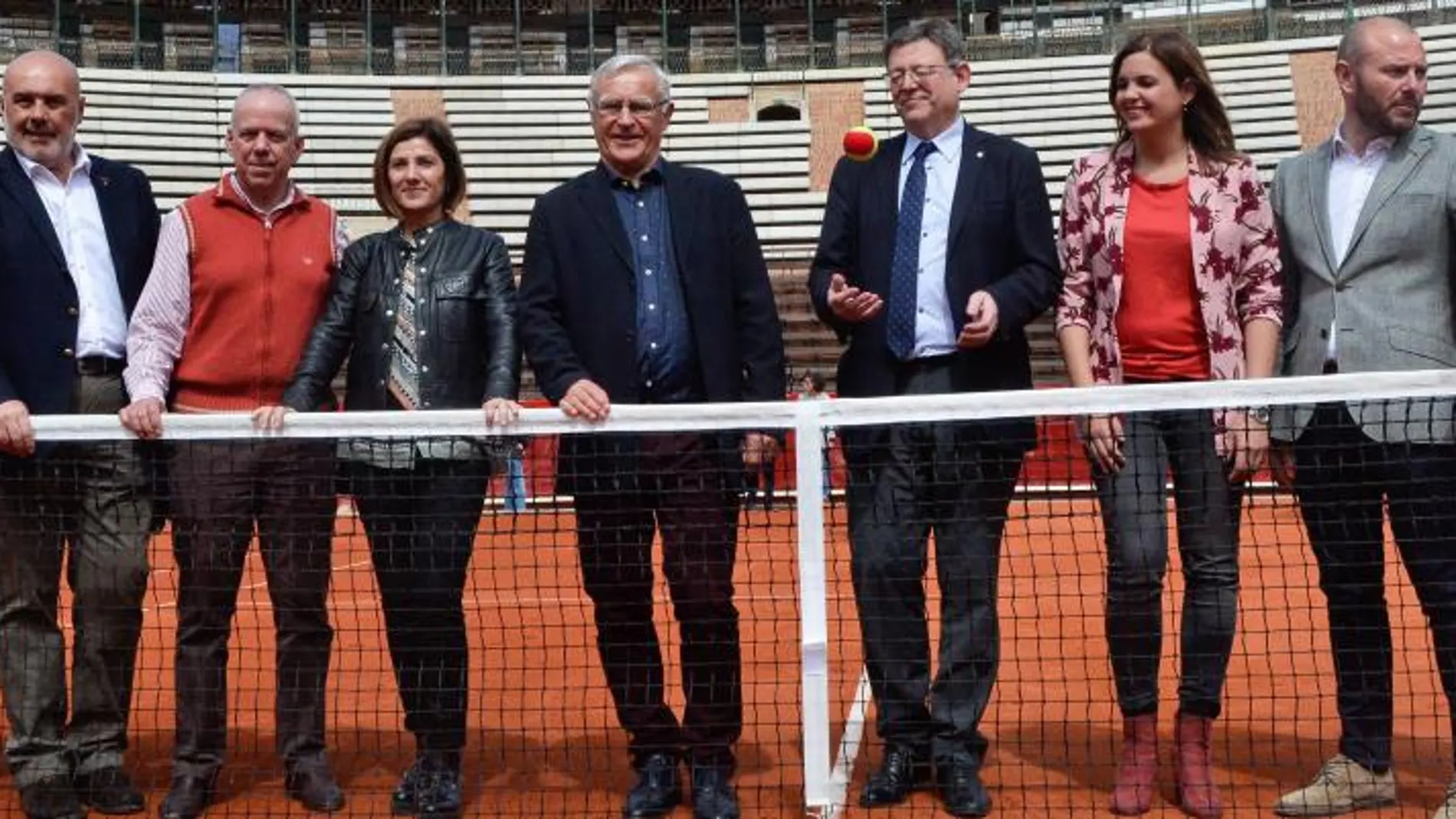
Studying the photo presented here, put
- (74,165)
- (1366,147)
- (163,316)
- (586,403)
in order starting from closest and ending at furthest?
(586,403)
(1366,147)
(163,316)
(74,165)

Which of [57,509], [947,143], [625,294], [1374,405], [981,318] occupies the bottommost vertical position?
[57,509]

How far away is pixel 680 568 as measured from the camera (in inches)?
163

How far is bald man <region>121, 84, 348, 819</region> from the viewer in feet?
13.9

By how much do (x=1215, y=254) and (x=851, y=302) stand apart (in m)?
1.05

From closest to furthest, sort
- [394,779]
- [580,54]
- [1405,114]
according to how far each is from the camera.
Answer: [1405,114] < [394,779] < [580,54]

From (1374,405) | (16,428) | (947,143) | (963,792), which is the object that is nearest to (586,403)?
(947,143)

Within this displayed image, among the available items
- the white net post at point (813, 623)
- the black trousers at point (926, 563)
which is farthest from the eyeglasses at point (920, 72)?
the white net post at point (813, 623)

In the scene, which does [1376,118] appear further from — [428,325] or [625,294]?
[428,325]

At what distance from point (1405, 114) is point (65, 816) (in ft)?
14.4

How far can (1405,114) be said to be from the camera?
4059 mm

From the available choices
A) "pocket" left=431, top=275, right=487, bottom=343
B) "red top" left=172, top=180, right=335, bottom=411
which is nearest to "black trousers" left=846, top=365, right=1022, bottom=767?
"pocket" left=431, top=275, right=487, bottom=343

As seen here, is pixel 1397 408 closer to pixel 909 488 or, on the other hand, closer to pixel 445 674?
pixel 909 488

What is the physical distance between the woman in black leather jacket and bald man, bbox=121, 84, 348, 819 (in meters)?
0.15

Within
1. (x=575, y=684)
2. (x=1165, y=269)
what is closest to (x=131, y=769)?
(x=575, y=684)
